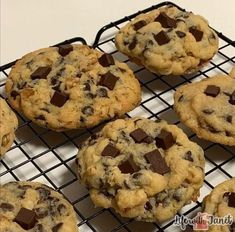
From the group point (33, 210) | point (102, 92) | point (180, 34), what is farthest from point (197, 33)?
point (33, 210)

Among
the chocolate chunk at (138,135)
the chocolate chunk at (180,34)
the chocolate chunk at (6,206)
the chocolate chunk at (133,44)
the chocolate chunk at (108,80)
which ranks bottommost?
the chocolate chunk at (6,206)

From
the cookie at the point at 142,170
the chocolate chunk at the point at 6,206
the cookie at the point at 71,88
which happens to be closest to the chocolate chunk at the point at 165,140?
the cookie at the point at 142,170

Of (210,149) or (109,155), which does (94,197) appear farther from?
(210,149)

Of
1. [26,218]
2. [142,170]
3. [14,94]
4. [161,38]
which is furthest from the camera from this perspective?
[161,38]

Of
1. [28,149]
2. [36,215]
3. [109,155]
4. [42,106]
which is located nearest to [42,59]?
[42,106]

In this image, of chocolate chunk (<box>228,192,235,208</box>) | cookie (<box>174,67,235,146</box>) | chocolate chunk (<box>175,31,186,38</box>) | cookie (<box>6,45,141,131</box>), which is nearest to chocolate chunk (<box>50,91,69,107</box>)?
cookie (<box>6,45,141,131</box>)

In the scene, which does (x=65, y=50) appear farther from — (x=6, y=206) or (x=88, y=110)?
(x=6, y=206)

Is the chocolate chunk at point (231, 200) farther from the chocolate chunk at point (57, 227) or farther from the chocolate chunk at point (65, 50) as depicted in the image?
the chocolate chunk at point (65, 50)
